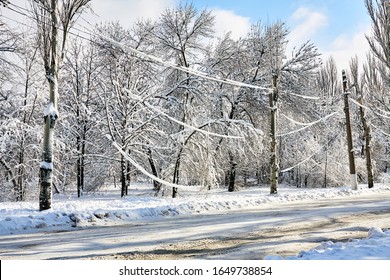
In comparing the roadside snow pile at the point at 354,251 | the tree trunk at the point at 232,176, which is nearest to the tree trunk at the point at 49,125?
the roadside snow pile at the point at 354,251

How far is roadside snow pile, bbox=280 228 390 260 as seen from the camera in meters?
4.63

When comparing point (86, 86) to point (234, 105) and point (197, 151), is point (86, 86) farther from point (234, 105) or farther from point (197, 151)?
point (197, 151)

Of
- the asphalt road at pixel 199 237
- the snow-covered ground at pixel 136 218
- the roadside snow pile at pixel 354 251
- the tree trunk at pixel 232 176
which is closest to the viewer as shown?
the roadside snow pile at pixel 354 251

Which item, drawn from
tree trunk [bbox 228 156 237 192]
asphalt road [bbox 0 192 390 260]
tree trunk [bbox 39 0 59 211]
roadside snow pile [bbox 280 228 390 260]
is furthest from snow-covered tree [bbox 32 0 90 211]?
tree trunk [bbox 228 156 237 192]

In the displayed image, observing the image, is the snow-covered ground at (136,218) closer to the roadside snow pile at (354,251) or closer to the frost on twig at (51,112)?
the roadside snow pile at (354,251)

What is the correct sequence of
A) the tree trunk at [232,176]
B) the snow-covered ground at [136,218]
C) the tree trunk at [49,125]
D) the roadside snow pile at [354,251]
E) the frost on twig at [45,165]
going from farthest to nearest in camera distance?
the tree trunk at [232,176], the frost on twig at [45,165], the tree trunk at [49,125], the snow-covered ground at [136,218], the roadside snow pile at [354,251]

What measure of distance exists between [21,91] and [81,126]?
16.7ft

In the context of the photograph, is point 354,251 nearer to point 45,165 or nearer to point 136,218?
point 136,218

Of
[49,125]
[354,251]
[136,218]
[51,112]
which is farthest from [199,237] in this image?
[51,112]

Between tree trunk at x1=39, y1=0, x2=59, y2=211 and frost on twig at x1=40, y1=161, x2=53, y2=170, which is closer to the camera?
tree trunk at x1=39, y1=0, x2=59, y2=211

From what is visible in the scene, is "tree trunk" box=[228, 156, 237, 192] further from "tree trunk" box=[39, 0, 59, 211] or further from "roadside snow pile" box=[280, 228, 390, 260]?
"roadside snow pile" box=[280, 228, 390, 260]

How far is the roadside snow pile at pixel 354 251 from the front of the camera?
15.2ft

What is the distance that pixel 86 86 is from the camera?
27.2m

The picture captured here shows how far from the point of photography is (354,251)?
16.2 feet
